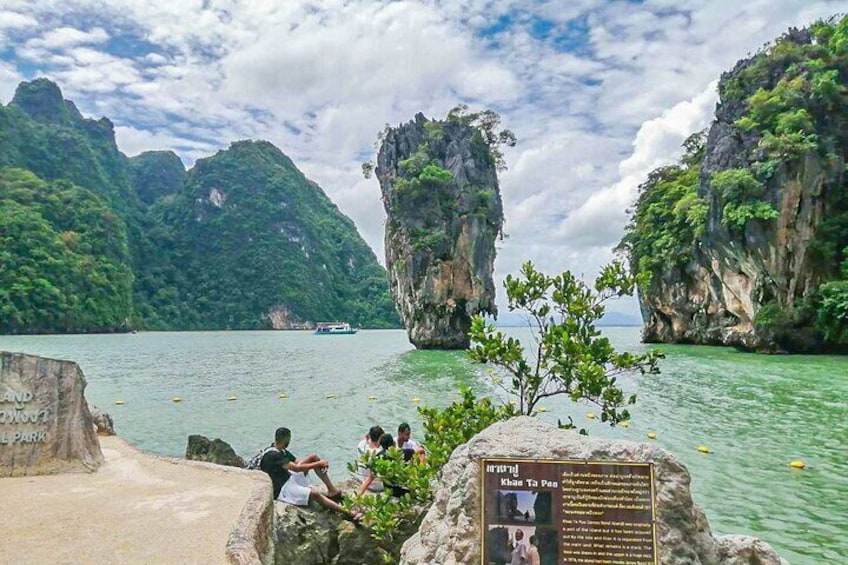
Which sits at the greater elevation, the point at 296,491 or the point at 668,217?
the point at 668,217

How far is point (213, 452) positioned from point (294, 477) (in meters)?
3.61

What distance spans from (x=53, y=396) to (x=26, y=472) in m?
0.82

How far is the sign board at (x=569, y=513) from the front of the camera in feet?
10.4

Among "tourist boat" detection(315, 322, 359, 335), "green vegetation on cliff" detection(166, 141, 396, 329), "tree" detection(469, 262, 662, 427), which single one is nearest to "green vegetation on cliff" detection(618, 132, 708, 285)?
"tree" detection(469, 262, 662, 427)

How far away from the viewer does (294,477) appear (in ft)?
19.8

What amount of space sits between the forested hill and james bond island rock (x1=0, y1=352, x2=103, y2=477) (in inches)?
2369

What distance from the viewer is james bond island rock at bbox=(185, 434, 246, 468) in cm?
895

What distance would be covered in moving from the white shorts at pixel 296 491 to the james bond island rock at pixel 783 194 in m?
26.5

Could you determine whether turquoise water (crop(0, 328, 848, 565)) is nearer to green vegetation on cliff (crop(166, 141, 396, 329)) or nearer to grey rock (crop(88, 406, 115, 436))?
grey rock (crop(88, 406, 115, 436))

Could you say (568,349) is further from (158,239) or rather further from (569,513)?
(158,239)

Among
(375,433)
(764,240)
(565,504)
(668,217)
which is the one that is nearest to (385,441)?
(375,433)

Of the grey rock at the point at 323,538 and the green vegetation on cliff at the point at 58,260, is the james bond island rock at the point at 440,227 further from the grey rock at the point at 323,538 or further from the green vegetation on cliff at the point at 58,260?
the green vegetation on cliff at the point at 58,260

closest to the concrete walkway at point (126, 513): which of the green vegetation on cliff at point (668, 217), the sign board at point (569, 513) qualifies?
the sign board at point (569, 513)

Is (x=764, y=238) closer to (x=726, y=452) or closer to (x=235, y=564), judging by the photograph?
(x=726, y=452)
